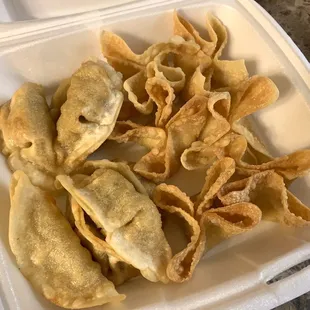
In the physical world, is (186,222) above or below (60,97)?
below

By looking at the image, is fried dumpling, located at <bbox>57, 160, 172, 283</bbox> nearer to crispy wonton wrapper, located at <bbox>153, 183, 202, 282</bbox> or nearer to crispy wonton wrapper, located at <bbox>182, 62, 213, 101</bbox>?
crispy wonton wrapper, located at <bbox>153, 183, 202, 282</bbox>

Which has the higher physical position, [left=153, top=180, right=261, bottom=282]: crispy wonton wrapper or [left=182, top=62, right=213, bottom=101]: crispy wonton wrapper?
[left=182, top=62, right=213, bottom=101]: crispy wonton wrapper

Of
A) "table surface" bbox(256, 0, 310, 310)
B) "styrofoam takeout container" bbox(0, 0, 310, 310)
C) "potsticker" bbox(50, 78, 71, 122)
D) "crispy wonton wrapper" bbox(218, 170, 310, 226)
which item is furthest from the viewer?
"table surface" bbox(256, 0, 310, 310)

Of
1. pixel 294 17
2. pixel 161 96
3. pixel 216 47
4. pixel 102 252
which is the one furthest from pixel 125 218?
pixel 294 17

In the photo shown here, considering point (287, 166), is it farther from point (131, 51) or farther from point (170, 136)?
point (131, 51)

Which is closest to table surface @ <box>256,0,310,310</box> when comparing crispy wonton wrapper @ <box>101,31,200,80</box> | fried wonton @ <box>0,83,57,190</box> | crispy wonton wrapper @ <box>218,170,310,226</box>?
crispy wonton wrapper @ <box>101,31,200,80</box>

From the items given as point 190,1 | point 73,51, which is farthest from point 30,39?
point 190,1
